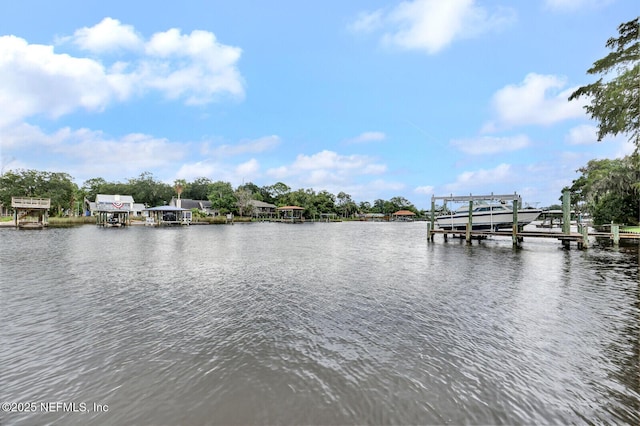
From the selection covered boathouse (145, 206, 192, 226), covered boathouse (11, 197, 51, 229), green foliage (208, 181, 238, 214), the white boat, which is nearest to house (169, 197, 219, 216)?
green foliage (208, 181, 238, 214)

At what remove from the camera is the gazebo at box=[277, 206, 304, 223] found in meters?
77.2

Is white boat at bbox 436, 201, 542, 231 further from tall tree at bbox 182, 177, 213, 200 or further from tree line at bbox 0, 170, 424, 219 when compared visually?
tall tree at bbox 182, 177, 213, 200

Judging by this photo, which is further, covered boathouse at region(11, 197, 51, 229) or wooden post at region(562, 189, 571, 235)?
covered boathouse at region(11, 197, 51, 229)

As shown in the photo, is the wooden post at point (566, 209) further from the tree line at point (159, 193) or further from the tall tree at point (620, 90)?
the tree line at point (159, 193)

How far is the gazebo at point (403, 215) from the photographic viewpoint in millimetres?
117644

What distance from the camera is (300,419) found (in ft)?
11.5

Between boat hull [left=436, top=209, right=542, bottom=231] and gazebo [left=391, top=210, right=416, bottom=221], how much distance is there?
90.2m

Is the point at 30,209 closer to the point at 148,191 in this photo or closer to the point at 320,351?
the point at 148,191

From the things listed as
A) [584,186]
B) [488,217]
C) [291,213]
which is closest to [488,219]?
[488,217]

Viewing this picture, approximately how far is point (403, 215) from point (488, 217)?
322ft

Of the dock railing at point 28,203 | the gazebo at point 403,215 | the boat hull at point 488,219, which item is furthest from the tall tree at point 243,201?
the gazebo at point 403,215

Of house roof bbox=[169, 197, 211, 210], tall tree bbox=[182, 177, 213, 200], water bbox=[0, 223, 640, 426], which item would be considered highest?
tall tree bbox=[182, 177, 213, 200]

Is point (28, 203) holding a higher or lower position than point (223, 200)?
lower

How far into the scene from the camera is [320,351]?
5.21m
